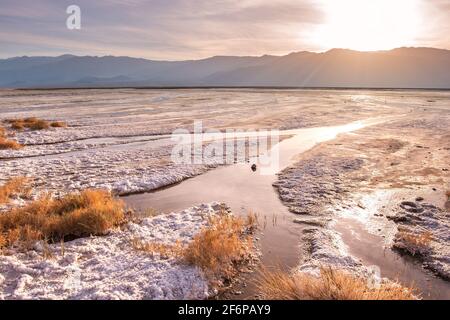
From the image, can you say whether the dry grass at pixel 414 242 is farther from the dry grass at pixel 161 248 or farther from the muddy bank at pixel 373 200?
the dry grass at pixel 161 248

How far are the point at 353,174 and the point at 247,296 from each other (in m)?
10.7

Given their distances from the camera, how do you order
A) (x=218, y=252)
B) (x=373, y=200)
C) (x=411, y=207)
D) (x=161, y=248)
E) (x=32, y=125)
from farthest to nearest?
→ (x=32, y=125)
(x=373, y=200)
(x=411, y=207)
(x=161, y=248)
(x=218, y=252)

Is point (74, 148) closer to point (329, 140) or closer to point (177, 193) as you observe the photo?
point (177, 193)

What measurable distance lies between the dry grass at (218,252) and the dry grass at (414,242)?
3.87 m

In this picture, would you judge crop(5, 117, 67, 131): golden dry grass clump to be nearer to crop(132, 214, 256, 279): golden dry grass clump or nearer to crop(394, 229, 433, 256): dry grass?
crop(132, 214, 256, 279): golden dry grass clump

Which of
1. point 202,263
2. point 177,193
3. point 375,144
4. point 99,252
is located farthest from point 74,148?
point 375,144

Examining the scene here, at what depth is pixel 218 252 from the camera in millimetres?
8219

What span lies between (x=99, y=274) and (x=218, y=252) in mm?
2555

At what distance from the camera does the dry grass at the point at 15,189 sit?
1212 centimetres

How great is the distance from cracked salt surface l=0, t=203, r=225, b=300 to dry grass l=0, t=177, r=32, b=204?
15.2 feet

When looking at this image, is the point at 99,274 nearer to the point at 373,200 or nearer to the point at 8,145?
the point at 373,200

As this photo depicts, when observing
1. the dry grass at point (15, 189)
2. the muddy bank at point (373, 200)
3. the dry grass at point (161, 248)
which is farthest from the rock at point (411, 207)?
the dry grass at point (15, 189)

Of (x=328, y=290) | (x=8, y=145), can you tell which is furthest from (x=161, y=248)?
(x=8, y=145)

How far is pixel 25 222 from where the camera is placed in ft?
31.5
